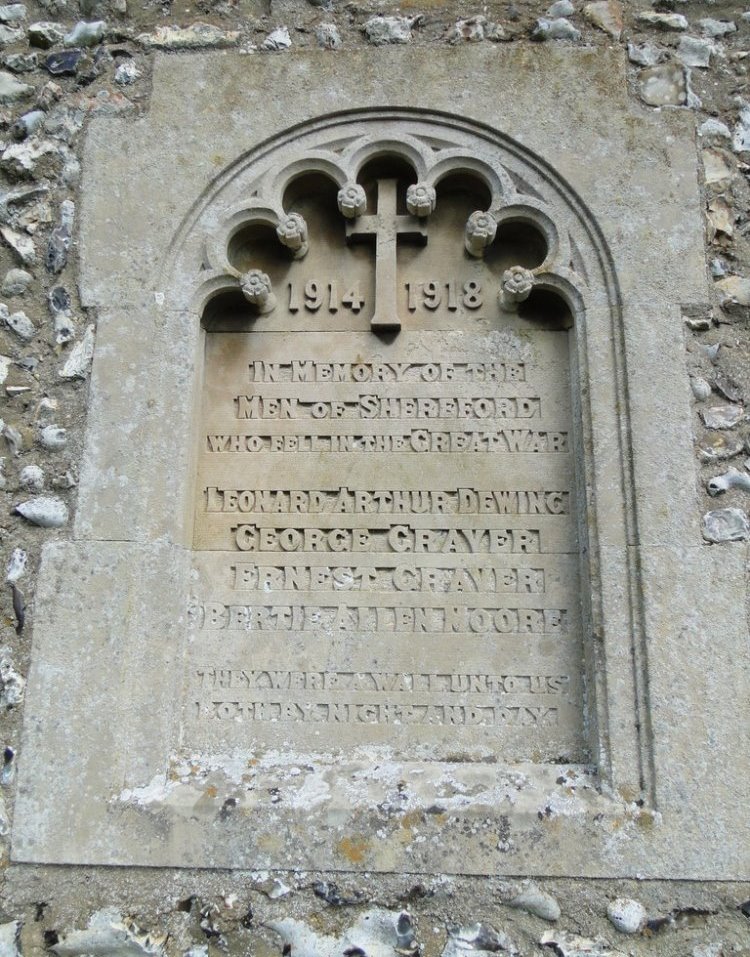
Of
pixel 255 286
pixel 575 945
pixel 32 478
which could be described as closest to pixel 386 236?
pixel 255 286

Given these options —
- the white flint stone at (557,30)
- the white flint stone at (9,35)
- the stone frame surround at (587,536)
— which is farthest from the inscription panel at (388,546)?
the white flint stone at (9,35)

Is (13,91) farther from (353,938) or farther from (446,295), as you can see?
(353,938)

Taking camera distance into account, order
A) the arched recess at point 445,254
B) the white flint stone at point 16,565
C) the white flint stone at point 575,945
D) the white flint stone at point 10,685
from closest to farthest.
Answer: the white flint stone at point 575,945
the white flint stone at point 10,685
the white flint stone at point 16,565
the arched recess at point 445,254

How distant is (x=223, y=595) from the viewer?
3.09 meters

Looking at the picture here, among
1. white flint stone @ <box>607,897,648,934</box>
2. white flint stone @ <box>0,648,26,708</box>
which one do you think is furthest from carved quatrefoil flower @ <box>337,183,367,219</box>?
white flint stone @ <box>607,897,648,934</box>

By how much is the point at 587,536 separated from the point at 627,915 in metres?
1.17

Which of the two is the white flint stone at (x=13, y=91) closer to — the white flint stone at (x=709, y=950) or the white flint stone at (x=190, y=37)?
the white flint stone at (x=190, y=37)

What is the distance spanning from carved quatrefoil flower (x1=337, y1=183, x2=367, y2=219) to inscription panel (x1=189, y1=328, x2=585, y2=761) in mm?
335

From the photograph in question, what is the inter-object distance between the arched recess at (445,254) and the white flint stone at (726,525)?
273 millimetres

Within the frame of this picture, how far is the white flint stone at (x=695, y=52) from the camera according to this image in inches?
134

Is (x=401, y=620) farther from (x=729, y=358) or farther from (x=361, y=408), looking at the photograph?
(x=729, y=358)

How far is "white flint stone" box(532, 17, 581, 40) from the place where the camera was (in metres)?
3.44

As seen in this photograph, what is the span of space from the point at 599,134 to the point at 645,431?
1.21m

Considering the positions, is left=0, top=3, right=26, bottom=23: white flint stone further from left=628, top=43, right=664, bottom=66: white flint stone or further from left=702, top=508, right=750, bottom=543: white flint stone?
left=702, top=508, right=750, bottom=543: white flint stone
